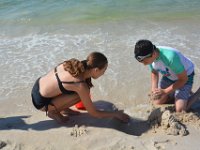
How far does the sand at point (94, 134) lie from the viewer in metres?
3.54

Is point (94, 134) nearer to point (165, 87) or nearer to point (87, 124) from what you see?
point (87, 124)

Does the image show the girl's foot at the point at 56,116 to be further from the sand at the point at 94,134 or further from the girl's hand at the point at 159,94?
the girl's hand at the point at 159,94

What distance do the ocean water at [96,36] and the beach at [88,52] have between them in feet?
0.05

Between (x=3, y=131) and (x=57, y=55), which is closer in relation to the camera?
(x=3, y=131)

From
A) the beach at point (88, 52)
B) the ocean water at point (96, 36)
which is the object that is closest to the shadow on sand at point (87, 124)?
the beach at point (88, 52)

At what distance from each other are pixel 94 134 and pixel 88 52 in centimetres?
299

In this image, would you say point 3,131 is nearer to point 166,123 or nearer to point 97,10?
point 166,123

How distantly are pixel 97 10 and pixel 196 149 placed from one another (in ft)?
22.7

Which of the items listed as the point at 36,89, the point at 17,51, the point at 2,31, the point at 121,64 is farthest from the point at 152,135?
the point at 2,31

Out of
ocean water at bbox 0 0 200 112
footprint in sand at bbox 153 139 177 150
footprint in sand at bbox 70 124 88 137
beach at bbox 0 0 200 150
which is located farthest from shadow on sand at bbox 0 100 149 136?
ocean water at bbox 0 0 200 112

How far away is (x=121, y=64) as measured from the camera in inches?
235

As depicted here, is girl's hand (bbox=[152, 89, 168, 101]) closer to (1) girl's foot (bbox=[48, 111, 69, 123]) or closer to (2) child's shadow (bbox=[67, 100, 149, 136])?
(2) child's shadow (bbox=[67, 100, 149, 136])

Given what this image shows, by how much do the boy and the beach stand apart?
0.81ft

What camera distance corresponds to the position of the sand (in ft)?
11.6
